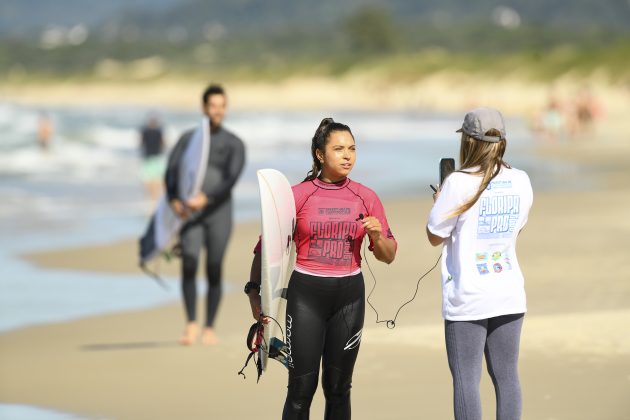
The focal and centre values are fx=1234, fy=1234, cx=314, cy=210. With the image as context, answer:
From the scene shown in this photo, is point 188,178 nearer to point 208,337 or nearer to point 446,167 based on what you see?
point 208,337

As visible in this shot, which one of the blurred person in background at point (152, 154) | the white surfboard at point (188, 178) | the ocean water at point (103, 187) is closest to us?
the white surfboard at point (188, 178)

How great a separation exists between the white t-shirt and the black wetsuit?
3638mm

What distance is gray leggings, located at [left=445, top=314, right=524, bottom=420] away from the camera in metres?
4.63

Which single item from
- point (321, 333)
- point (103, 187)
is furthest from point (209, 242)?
point (103, 187)

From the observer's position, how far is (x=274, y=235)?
4781 millimetres

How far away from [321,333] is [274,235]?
436mm

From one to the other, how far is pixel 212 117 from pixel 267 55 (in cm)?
14608

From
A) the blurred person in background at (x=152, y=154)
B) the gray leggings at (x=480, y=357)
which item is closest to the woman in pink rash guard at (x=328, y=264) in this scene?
the gray leggings at (x=480, y=357)

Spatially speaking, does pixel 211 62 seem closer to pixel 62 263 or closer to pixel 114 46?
pixel 114 46

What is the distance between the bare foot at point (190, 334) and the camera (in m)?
8.16

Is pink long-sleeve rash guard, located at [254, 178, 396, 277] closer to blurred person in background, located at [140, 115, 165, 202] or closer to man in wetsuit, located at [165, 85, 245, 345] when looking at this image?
man in wetsuit, located at [165, 85, 245, 345]

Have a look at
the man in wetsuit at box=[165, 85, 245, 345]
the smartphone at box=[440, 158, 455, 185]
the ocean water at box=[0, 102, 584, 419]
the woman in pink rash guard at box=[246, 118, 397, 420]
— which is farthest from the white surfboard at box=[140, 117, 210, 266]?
the smartphone at box=[440, 158, 455, 185]

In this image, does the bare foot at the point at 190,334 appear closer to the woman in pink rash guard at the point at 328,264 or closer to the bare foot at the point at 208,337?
the bare foot at the point at 208,337

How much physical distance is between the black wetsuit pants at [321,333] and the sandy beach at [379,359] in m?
1.30
